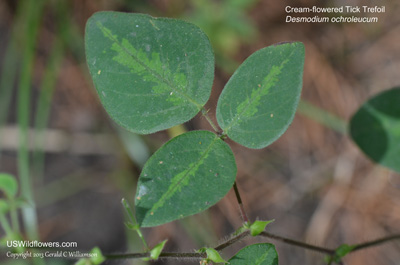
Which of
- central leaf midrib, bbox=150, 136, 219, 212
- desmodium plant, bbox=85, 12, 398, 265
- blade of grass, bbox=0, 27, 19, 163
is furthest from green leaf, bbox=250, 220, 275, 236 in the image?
blade of grass, bbox=0, 27, 19, 163

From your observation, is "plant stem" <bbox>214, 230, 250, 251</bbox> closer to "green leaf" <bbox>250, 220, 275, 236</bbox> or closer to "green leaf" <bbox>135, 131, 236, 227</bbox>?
"green leaf" <bbox>250, 220, 275, 236</bbox>

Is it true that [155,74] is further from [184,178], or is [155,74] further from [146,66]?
[184,178]

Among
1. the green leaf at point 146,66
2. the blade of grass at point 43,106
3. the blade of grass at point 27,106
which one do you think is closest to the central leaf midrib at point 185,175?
the green leaf at point 146,66

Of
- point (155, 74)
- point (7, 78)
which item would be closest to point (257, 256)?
point (155, 74)

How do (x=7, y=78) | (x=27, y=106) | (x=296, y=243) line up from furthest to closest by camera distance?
(x=7, y=78)
(x=27, y=106)
(x=296, y=243)

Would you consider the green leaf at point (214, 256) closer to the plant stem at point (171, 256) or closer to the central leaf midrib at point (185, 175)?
the plant stem at point (171, 256)

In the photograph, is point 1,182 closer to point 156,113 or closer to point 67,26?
point 156,113

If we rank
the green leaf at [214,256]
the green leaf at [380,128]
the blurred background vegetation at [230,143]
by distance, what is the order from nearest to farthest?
the green leaf at [214,256], the green leaf at [380,128], the blurred background vegetation at [230,143]
